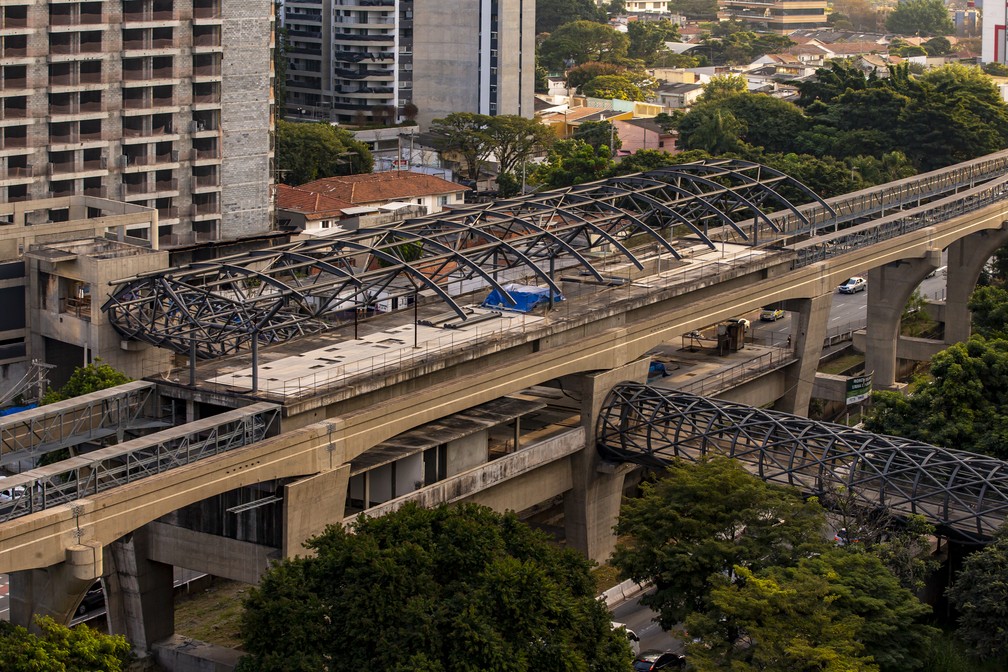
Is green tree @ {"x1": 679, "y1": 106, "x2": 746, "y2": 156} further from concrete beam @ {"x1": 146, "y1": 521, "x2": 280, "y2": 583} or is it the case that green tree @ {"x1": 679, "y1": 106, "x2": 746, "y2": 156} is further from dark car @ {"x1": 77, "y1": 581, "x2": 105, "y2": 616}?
concrete beam @ {"x1": 146, "y1": 521, "x2": 280, "y2": 583}

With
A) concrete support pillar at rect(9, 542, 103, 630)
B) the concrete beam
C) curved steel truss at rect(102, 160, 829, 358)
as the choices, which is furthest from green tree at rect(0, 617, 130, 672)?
curved steel truss at rect(102, 160, 829, 358)

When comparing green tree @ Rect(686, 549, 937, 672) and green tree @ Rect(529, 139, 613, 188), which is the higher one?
green tree @ Rect(529, 139, 613, 188)

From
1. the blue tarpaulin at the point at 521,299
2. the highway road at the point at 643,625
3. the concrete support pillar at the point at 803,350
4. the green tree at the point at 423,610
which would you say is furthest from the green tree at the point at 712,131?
the green tree at the point at 423,610

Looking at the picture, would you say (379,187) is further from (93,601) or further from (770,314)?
(93,601)

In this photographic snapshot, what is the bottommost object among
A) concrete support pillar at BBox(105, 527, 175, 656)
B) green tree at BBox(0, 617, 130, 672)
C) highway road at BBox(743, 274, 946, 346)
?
concrete support pillar at BBox(105, 527, 175, 656)

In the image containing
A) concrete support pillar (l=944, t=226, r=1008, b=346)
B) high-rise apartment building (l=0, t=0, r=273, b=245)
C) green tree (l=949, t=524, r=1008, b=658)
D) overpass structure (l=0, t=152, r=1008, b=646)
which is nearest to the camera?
overpass structure (l=0, t=152, r=1008, b=646)
